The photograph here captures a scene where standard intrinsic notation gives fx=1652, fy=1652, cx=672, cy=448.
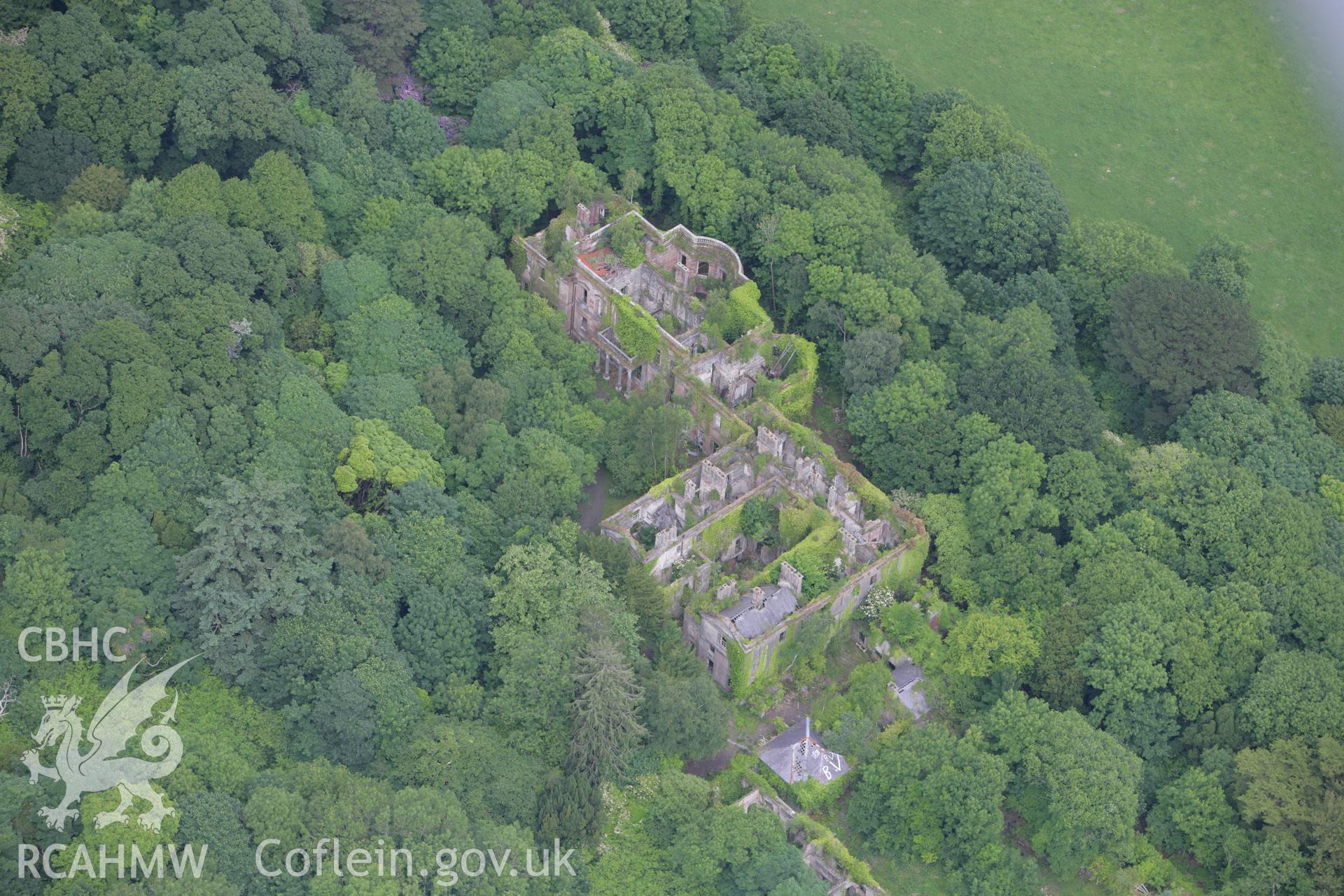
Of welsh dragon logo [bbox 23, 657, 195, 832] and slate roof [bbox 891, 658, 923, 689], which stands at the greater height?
slate roof [bbox 891, 658, 923, 689]

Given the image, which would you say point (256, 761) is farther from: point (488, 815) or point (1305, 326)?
point (1305, 326)

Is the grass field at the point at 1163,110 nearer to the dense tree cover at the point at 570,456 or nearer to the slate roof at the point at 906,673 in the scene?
the dense tree cover at the point at 570,456

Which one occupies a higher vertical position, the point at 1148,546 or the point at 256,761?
the point at 1148,546

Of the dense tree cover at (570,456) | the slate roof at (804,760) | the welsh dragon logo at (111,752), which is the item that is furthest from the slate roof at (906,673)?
the welsh dragon logo at (111,752)

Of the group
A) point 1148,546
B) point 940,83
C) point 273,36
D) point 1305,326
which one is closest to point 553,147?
point 273,36

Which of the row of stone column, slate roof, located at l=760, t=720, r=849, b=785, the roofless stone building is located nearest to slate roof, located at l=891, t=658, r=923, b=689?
the roofless stone building

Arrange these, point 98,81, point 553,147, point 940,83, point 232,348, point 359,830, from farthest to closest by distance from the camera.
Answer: point 940,83, point 553,147, point 98,81, point 232,348, point 359,830

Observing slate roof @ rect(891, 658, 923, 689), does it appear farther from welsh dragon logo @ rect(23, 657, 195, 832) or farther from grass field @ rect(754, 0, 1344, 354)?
grass field @ rect(754, 0, 1344, 354)
